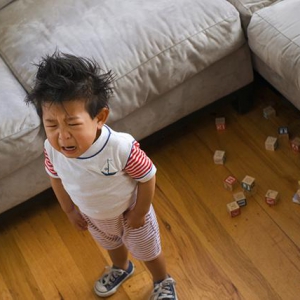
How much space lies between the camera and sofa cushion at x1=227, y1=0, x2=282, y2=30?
1893mm

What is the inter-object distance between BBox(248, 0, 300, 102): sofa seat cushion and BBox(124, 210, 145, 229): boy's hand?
2.13ft

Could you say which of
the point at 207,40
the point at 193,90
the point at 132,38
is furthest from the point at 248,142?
the point at 132,38

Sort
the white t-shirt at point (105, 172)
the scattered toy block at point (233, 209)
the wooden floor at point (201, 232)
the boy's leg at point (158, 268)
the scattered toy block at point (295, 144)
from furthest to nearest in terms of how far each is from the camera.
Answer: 1. the scattered toy block at point (295, 144)
2. the scattered toy block at point (233, 209)
3. the wooden floor at point (201, 232)
4. the boy's leg at point (158, 268)
5. the white t-shirt at point (105, 172)

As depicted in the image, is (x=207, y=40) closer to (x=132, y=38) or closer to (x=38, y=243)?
(x=132, y=38)

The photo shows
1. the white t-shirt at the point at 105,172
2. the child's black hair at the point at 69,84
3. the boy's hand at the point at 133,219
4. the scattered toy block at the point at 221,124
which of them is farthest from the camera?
the scattered toy block at the point at 221,124

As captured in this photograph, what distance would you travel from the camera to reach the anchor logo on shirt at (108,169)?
1328mm

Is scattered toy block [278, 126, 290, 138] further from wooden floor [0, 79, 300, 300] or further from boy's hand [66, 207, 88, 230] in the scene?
boy's hand [66, 207, 88, 230]

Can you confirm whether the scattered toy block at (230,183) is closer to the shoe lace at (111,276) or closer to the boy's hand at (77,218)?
the shoe lace at (111,276)

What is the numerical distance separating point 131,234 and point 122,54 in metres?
0.56

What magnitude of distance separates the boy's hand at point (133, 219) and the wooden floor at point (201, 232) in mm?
382

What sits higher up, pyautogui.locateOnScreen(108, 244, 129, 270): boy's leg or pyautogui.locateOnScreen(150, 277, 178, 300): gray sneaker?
pyautogui.locateOnScreen(108, 244, 129, 270): boy's leg

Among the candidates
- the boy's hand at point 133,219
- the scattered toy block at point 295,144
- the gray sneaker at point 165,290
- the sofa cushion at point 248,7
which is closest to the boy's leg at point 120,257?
the gray sneaker at point 165,290

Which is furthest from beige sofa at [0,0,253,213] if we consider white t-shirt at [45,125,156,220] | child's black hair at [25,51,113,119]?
child's black hair at [25,51,113,119]

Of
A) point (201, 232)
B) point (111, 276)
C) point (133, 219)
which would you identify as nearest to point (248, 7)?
point (201, 232)
